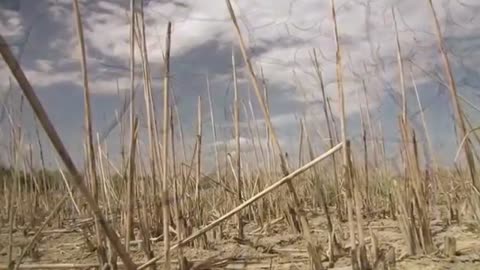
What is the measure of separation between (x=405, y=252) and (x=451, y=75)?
2.07 ft

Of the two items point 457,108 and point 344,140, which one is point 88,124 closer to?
point 344,140

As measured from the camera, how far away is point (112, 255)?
133 cm

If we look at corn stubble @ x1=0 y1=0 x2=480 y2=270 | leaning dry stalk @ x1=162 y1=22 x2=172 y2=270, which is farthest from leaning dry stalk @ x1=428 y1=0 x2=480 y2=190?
leaning dry stalk @ x1=162 y1=22 x2=172 y2=270

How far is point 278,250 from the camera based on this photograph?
201 cm

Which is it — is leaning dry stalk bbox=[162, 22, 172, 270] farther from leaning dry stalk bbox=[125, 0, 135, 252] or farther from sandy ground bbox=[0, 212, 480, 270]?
sandy ground bbox=[0, 212, 480, 270]

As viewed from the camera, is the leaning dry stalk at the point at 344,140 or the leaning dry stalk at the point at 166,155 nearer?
the leaning dry stalk at the point at 166,155

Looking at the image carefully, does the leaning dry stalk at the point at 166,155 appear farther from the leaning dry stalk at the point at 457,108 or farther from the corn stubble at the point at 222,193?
the leaning dry stalk at the point at 457,108

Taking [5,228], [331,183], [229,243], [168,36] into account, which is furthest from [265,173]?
[168,36]

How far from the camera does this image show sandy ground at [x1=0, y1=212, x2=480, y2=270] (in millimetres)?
1685

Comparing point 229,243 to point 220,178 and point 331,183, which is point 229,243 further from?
point 331,183

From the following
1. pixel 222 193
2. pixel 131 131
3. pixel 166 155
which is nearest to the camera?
pixel 166 155

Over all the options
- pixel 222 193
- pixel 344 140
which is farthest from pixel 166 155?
pixel 222 193

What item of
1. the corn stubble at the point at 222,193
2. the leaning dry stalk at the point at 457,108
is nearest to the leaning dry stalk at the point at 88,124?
the corn stubble at the point at 222,193

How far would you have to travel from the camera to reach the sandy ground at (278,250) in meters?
1.68
